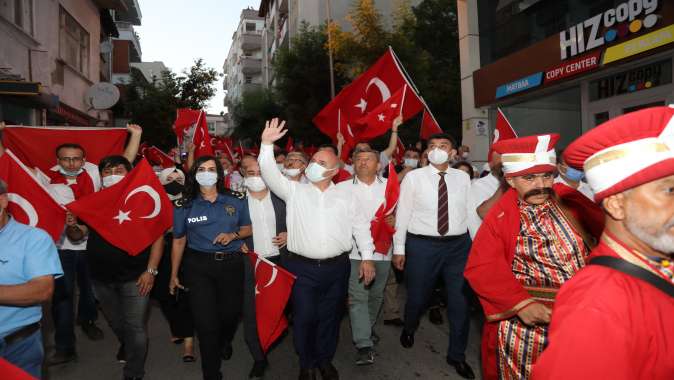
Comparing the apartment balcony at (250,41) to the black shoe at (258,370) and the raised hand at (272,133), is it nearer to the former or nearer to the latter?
the raised hand at (272,133)

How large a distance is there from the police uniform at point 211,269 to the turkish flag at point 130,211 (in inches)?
11.5

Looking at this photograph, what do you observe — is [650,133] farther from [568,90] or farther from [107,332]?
[568,90]

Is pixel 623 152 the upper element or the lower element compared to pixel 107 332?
upper

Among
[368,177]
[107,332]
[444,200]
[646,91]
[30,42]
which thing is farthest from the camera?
[30,42]

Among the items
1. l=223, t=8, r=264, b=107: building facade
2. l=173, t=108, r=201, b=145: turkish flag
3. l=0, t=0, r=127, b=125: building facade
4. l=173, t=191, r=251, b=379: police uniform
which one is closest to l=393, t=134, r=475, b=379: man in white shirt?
l=173, t=191, r=251, b=379: police uniform

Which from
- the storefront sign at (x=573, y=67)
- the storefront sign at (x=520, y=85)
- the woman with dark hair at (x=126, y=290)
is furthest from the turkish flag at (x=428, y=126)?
the storefront sign at (x=520, y=85)

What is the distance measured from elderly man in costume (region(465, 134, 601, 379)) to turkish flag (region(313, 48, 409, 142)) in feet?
15.5

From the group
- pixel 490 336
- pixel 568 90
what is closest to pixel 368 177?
pixel 490 336

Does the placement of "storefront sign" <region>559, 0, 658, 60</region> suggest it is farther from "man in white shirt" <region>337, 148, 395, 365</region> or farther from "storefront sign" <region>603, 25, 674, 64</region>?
"man in white shirt" <region>337, 148, 395, 365</region>

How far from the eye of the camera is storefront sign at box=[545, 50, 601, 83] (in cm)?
1022

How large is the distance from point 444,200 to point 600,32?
25.7 feet

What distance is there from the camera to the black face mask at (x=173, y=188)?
6.10m

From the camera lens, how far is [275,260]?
4.87 metres

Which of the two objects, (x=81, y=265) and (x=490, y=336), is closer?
(x=490, y=336)
